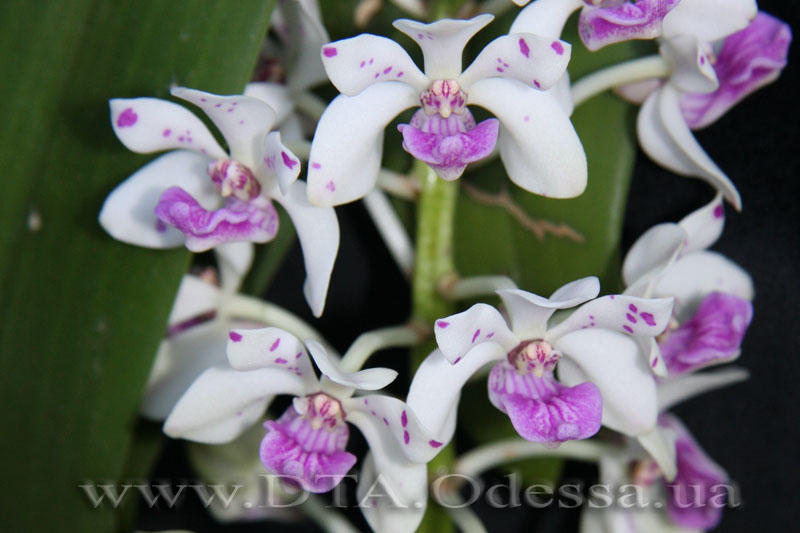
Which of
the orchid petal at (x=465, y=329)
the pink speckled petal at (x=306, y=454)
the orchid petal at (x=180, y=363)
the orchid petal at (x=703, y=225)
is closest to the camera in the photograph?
the orchid petal at (x=465, y=329)

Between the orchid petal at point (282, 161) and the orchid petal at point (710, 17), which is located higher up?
the orchid petal at point (710, 17)

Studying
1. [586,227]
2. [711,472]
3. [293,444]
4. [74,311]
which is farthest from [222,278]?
[711,472]

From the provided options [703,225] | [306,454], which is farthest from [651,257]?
[306,454]

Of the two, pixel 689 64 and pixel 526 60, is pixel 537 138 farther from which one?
pixel 689 64

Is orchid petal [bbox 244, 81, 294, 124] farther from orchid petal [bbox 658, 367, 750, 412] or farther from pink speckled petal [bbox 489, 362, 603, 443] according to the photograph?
orchid petal [bbox 658, 367, 750, 412]

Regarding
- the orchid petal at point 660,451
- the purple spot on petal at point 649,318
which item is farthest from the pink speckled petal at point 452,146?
the orchid petal at point 660,451

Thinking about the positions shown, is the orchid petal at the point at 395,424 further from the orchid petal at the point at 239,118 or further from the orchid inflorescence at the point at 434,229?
the orchid petal at the point at 239,118
